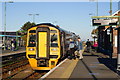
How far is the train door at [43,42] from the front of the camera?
47.1 ft

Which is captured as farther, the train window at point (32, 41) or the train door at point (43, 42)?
the train window at point (32, 41)

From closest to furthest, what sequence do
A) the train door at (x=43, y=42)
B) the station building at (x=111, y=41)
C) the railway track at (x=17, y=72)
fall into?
the railway track at (x=17, y=72), the train door at (x=43, y=42), the station building at (x=111, y=41)

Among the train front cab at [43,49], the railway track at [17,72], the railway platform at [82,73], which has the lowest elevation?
the railway track at [17,72]

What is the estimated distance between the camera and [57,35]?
14.9 metres

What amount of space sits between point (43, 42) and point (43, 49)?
0.45 m

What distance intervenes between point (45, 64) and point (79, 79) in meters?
4.52

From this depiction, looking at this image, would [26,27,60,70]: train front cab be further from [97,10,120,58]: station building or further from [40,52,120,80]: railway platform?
[97,10,120,58]: station building

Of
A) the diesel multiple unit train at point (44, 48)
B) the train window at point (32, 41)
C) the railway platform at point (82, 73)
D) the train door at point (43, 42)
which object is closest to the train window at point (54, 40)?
the diesel multiple unit train at point (44, 48)

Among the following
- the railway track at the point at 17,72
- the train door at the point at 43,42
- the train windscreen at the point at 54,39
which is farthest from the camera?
the train windscreen at the point at 54,39

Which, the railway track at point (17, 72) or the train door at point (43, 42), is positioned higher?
the train door at point (43, 42)

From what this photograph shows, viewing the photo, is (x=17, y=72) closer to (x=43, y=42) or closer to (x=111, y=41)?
(x=43, y=42)

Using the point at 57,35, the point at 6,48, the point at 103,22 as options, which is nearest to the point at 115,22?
the point at 103,22

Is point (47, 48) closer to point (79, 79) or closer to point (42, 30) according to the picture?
point (42, 30)

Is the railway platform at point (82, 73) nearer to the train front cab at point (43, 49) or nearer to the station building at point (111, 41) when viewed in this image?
the train front cab at point (43, 49)
